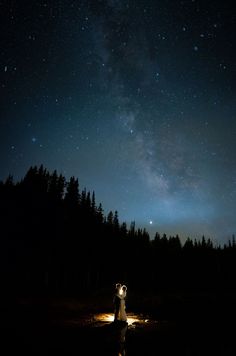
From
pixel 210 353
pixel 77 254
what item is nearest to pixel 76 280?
pixel 77 254

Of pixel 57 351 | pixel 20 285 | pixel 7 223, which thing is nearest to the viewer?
pixel 57 351

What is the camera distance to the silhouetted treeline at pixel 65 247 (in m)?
56.1

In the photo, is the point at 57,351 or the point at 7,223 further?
the point at 7,223

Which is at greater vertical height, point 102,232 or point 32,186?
point 32,186

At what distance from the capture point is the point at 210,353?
11.9 meters

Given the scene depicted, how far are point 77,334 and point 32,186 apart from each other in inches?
2762

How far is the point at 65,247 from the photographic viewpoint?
60.0 meters

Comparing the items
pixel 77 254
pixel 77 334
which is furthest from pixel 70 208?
pixel 77 334

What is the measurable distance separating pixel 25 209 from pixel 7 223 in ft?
20.0

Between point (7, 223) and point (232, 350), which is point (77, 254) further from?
point (232, 350)

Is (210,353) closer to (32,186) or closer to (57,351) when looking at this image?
(57,351)

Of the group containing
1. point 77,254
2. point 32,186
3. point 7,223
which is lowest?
point 77,254

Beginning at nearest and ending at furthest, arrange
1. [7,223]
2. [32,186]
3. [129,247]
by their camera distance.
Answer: [7,223] → [32,186] → [129,247]

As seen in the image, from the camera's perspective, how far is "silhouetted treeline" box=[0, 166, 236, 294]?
56125mm
